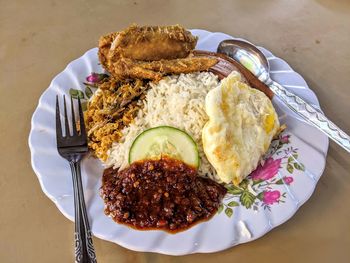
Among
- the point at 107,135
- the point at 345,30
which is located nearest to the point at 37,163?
the point at 107,135

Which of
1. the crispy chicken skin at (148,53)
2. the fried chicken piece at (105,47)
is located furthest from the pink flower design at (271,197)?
the fried chicken piece at (105,47)

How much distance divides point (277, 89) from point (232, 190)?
0.81 meters

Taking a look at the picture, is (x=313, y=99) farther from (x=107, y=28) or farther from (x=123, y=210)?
(x=107, y=28)

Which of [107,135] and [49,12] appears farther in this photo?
[49,12]

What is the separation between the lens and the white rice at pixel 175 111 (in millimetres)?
2268

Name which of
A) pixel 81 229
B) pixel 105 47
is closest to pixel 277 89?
pixel 105 47

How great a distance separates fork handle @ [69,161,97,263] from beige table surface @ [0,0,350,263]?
0.66ft

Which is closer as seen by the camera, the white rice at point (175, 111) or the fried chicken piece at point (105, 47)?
the white rice at point (175, 111)

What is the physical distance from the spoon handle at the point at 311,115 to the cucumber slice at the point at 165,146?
69 cm

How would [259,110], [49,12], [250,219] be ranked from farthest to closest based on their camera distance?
[49,12] → [259,110] → [250,219]

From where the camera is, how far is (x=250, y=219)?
188 cm

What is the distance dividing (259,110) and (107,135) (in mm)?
924

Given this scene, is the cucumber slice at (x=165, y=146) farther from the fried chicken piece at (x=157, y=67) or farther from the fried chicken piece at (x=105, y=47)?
the fried chicken piece at (x=105, y=47)

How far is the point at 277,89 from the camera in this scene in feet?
8.19
